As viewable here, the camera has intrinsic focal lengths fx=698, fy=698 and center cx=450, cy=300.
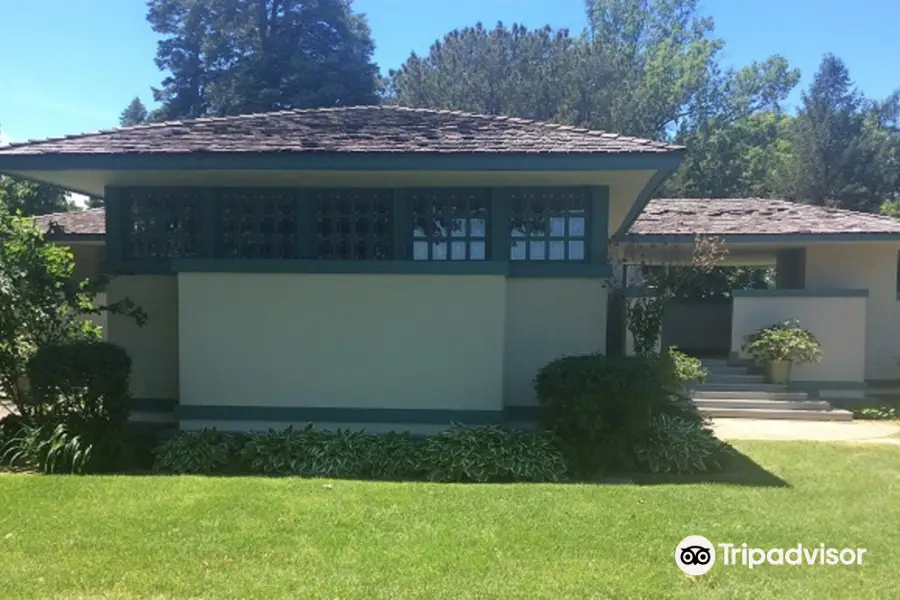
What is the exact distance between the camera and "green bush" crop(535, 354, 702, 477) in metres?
Answer: 7.30

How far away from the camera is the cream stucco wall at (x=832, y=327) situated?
13078mm

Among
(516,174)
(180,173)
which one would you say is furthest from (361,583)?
(180,173)

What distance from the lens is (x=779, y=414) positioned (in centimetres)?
1148

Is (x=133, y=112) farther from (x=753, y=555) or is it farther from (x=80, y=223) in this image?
(x=753, y=555)

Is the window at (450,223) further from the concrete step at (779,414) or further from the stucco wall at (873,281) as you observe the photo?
the stucco wall at (873,281)

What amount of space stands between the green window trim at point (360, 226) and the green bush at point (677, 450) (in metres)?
2.04

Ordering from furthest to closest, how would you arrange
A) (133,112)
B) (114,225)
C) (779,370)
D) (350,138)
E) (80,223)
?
(133,112) < (80,223) < (779,370) < (114,225) < (350,138)

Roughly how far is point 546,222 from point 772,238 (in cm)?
702

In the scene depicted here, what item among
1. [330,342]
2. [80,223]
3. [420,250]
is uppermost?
[80,223]

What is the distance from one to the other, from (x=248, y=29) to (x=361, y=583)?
36210mm

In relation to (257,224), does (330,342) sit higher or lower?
lower

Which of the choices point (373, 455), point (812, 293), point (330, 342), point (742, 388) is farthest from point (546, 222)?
point (812, 293)

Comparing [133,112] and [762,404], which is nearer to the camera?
[762,404]

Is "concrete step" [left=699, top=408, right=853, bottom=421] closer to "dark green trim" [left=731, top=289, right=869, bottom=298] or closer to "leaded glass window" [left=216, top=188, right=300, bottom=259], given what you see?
"dark green trim" [left=731, top=289, right=869, bottom=298]
